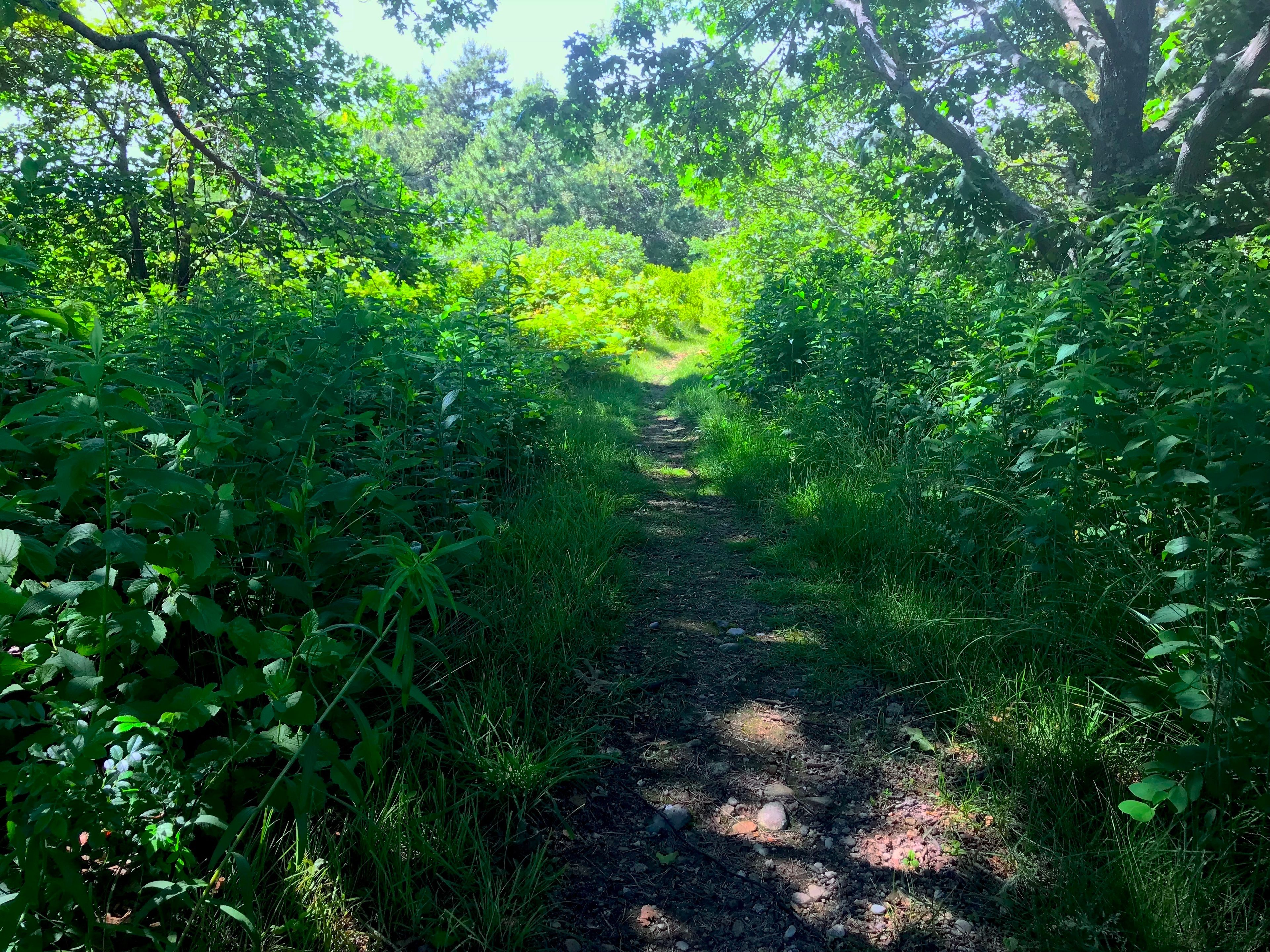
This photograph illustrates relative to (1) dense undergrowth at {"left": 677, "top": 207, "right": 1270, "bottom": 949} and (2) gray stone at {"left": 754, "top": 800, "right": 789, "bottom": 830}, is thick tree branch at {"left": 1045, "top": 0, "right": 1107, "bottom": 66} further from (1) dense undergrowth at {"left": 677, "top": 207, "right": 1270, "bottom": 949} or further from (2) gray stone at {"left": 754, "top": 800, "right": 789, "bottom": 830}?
(2) gray stone at {"left": 754, "top": 800, "right": 789, "bottom": 830}

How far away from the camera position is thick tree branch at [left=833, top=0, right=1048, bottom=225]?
672 cm

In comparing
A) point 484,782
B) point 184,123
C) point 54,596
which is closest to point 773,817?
point 484,782

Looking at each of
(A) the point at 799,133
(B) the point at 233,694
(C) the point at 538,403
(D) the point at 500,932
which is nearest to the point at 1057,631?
(D) the point at 500,932

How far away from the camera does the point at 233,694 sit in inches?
60.5

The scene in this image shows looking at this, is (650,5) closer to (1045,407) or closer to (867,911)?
(1045,407)

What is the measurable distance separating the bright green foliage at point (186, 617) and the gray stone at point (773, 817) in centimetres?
113

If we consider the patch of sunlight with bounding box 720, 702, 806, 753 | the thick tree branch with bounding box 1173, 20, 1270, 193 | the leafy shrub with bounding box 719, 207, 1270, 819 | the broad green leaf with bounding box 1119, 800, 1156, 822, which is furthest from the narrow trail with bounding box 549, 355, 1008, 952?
the thick tree branch with bounding box 1173, 20, 1270, 193

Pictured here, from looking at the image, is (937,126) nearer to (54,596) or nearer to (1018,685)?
(1018,685)

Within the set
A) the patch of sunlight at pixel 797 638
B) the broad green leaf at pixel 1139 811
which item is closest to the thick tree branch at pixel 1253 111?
the patch of sunlight at pixel 797 638

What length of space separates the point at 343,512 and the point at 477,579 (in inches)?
40.0

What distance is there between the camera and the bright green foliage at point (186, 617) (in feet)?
4.47

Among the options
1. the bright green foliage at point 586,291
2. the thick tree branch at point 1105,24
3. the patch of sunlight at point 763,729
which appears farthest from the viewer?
the bright green foliage at point 586,291

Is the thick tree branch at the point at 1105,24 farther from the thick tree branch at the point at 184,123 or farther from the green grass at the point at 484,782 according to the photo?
the thick tree branch at the point at 184,123

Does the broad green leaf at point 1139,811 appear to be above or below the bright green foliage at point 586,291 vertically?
below
